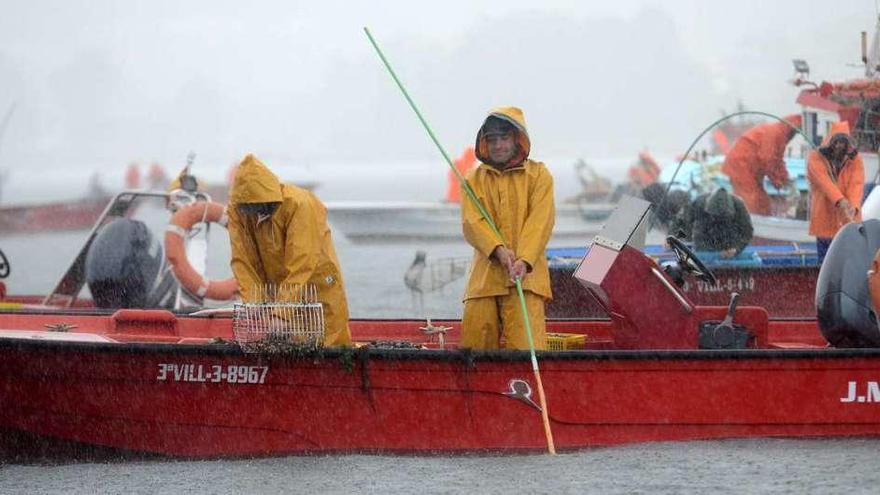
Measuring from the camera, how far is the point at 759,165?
1878 centimetres

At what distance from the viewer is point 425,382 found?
8.32 m

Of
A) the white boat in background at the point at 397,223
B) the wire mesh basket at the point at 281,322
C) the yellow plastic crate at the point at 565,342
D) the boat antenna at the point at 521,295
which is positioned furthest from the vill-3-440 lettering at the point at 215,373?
the white boat in background at the point at 397,223

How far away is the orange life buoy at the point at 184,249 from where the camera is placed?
43.4 feet

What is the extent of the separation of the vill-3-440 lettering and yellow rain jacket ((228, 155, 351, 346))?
403mm

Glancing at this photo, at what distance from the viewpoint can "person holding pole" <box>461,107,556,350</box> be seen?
8.43 m

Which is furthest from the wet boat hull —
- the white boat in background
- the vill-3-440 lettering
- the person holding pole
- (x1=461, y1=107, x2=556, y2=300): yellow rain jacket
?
the white boat in background

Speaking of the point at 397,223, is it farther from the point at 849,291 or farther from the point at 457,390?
the point at 849,291

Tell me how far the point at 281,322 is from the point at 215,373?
54cm

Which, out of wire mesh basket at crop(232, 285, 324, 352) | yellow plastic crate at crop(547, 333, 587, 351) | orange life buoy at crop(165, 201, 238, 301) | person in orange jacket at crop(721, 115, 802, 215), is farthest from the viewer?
person in orange jacket at crop(721, 115, 802, 215)

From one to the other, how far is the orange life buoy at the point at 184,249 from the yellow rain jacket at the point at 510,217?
5055 mm

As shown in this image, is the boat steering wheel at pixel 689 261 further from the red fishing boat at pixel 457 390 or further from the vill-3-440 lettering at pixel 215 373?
the vill-3-440 lettering at pixel 215 373

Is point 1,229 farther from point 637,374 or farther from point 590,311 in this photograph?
point 637,374

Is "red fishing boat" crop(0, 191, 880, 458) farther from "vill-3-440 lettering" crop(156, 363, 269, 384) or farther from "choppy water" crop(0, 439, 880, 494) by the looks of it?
"choppy water" crop(0, 439, 880, 494)

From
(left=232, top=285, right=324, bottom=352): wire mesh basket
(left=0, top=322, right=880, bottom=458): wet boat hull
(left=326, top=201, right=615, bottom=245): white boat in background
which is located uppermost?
(left=232, top=285, right=324, bottom=352): wire mesh basket
